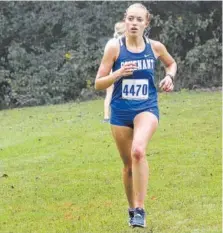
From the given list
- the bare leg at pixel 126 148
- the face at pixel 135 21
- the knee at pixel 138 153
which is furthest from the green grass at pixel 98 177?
the face at pixel 135 21

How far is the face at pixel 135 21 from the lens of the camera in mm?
6152

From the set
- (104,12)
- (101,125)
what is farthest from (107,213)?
(104,12)

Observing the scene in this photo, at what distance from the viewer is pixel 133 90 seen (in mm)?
6082

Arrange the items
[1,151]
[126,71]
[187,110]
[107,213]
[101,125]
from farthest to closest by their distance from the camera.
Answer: [187,110] → [101,125] → [1,151] → [107,213] → [126,71]

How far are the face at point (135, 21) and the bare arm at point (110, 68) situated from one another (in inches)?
6.9

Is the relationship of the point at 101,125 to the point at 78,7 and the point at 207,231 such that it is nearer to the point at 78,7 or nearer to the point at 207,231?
the point at 207,231

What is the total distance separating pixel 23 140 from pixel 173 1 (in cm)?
1120

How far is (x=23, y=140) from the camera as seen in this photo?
12516mm

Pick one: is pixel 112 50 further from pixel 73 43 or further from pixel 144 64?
pixel 73 43

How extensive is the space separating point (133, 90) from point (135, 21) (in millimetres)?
619

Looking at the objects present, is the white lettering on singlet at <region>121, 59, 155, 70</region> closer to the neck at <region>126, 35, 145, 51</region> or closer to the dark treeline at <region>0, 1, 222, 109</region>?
the neck at <region>126, 35, 145, 51</region>

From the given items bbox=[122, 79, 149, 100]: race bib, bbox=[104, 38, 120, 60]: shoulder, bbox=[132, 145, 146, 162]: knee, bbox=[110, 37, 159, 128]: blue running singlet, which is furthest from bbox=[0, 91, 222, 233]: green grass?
bbox=[104, 38, 120, 60]: shoulder

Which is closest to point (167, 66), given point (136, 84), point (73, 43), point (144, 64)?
point (144, 64)

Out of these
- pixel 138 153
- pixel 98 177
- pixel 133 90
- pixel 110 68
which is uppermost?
pixel 110 68
